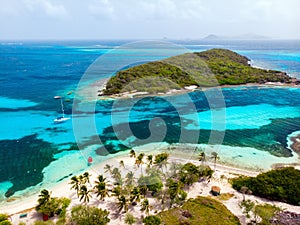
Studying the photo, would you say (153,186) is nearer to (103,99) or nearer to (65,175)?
(65,175)

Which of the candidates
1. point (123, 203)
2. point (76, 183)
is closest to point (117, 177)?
point (76, 183)

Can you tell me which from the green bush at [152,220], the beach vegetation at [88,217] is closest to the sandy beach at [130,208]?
the beach vegetation at [88,217]

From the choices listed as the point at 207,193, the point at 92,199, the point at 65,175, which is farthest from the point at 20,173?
the point at 207,193

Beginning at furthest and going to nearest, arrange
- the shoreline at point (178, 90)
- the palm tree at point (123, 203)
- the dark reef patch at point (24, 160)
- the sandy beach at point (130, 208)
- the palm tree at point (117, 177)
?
1. the shoreline at point (178, 90)
2. the dark reef patch at point (24, 160)
3. the palm tree at point (117, 177)
4. the sandy beach at point (130, 208)
5. the palm tree at point (123, 203)

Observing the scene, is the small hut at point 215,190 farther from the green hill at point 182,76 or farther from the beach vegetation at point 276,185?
the green hill at point 182,76

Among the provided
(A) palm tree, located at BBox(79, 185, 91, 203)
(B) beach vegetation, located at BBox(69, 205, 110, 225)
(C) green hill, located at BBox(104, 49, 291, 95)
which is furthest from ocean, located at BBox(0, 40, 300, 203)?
(B) beach vegetation, located at BBox(69, 205, 110, 225)

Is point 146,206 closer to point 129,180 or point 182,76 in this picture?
point 129,180
